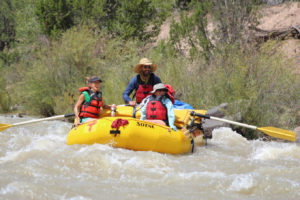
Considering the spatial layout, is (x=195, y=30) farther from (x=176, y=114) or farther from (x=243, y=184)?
(x=243, y=184)

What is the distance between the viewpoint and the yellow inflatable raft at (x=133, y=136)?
4746 mm

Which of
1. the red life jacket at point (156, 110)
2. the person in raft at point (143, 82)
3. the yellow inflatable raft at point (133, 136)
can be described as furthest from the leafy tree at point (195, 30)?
the yellow inflatable raft at point (133, 136)

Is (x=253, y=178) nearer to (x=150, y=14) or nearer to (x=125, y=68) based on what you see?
(x=125, y=68)

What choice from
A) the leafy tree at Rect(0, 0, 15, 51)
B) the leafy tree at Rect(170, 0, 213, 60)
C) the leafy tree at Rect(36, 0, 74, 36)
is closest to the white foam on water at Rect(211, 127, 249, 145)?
the leafy tree at Rect(170, 0, 213, 60)

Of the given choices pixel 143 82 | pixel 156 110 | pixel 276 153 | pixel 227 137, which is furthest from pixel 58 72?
pixel 276 153

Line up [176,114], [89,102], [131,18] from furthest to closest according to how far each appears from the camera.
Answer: [131,18] → [176,114] → [89,102]

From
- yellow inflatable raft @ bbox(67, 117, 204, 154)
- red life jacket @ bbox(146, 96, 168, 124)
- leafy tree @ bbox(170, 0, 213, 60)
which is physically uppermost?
leafy tree @ bbox(170, 0, 213, 60)

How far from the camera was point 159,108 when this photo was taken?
5.50m

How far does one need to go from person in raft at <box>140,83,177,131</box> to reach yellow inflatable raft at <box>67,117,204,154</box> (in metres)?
0.44

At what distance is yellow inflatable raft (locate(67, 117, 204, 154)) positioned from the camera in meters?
4.75

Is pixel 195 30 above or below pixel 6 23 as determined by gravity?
below

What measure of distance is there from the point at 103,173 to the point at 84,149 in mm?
851

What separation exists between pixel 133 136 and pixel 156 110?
87 centimetres

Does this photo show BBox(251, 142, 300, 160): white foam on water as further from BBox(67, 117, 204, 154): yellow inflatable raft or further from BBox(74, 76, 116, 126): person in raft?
BBox(74, 76, 116, 126): person in raft
